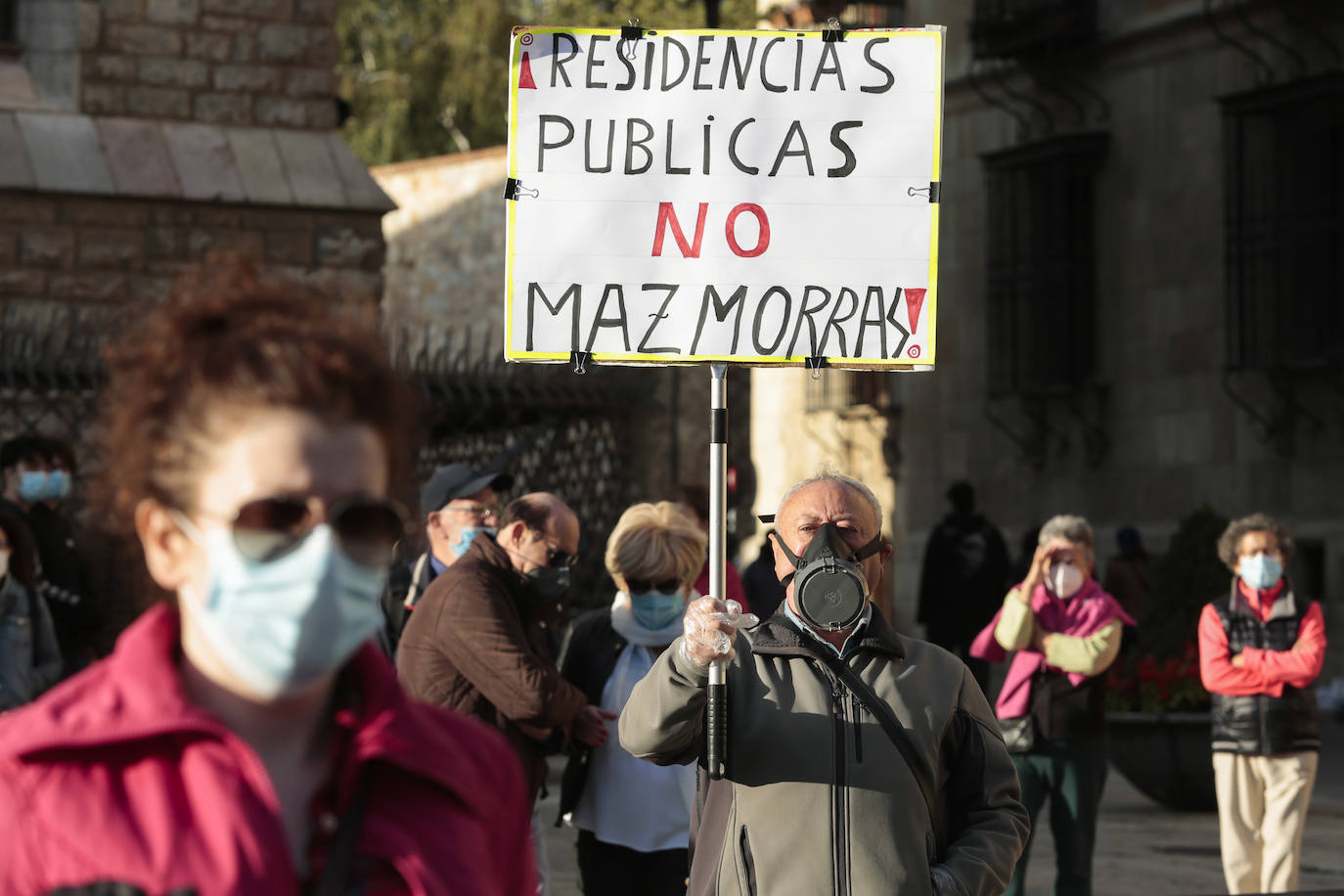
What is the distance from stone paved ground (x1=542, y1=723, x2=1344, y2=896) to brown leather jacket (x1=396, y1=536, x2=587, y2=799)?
8.86 ft

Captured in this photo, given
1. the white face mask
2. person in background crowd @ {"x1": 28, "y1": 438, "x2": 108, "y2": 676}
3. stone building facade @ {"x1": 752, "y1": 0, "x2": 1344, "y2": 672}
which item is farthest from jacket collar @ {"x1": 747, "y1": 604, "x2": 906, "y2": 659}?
stone building facade @ {"x1": 752, "y1": 0, "x2": 1344, "y2": 672}

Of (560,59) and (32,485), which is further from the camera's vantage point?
(32,485)

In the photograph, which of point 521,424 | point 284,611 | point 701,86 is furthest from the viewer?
point 521,424

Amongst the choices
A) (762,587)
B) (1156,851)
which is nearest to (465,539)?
(1156,851)

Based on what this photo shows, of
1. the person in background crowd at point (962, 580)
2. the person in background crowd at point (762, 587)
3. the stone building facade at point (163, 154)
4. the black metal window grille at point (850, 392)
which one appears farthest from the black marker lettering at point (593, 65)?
the black metal window grille at point (850, 392)

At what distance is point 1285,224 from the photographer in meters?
19.7

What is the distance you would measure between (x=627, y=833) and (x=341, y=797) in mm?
4089

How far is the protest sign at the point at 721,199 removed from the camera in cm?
514

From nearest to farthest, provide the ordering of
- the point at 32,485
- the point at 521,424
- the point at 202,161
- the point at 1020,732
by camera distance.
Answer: the point at 1020,732 < the point at 32,485 < the point at 521,424 < the point at 202,161

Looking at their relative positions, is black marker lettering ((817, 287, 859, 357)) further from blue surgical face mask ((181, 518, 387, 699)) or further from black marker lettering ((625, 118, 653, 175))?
blue surgical face mask ((181, 518, 387, 699))

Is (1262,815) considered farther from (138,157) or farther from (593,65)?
(138,157)

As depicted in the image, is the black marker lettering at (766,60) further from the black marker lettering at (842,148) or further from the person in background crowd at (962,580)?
the person in background crowd at (962,580)

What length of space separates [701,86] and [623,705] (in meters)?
1.84

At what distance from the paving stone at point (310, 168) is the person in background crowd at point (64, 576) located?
471 centimetres
